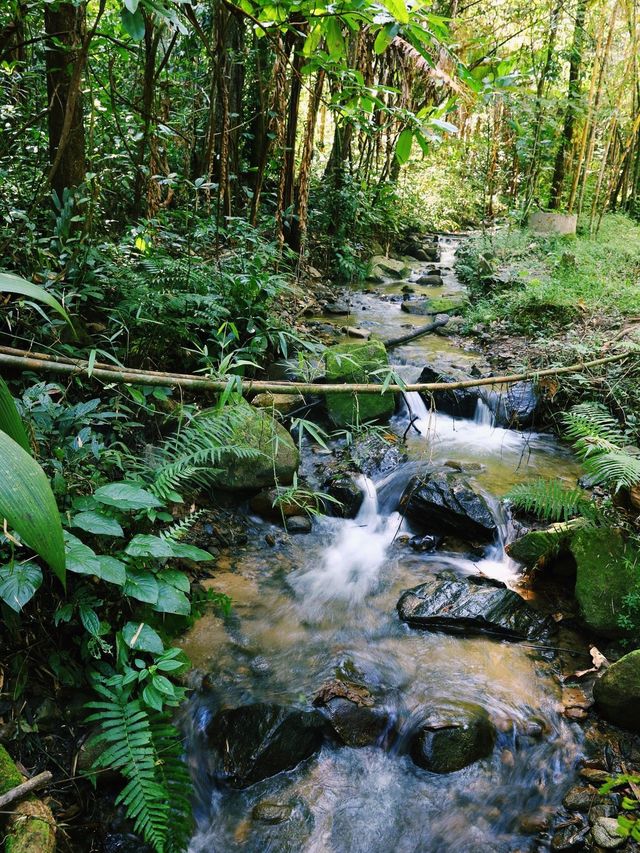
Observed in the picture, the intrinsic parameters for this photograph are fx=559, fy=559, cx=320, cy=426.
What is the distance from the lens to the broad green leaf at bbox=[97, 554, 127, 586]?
2.25 metres

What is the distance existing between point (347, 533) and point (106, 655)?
2.29 metres

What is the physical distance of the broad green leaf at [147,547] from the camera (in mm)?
2484

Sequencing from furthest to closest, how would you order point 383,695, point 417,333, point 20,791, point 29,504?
point 417,333 < point 383,695 < point 20,791 < point 29,504

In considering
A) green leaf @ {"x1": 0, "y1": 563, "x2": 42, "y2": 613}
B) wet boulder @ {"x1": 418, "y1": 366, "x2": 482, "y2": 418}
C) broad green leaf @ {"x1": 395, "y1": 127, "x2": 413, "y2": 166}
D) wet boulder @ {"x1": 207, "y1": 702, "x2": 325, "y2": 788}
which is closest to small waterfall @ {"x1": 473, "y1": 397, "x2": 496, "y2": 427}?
wet boulder @ {"x1": 418, "y1": 366, "x2": 482, "y2": 418}

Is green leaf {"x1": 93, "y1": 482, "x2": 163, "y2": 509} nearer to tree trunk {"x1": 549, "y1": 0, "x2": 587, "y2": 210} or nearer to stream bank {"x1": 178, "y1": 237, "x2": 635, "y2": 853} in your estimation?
stream bank {"x1": 178, "y1": 237, "x2": 635, "y2": 853}

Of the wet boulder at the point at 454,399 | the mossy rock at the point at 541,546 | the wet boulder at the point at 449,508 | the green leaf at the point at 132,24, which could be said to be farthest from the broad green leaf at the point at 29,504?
the wet boulder at the point at 454,399

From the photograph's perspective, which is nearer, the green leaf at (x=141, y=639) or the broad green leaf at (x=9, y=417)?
the broad green leaf at (x=9, y=417)

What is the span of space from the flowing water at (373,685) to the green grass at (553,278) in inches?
136

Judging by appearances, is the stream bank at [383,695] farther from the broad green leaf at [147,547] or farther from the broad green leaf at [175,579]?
the broad green leaf at [147,547]

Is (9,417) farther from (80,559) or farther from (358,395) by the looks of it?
(358,395)

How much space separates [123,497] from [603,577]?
9.22ft

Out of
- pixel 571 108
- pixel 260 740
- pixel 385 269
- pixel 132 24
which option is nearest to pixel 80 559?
pixel 260 740

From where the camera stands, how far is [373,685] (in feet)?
10.2

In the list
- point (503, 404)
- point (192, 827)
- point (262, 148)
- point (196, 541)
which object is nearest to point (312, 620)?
point (196, 541)
